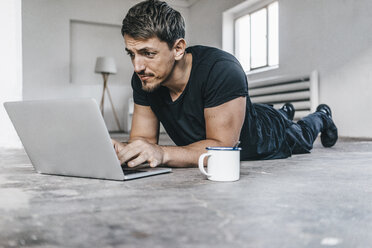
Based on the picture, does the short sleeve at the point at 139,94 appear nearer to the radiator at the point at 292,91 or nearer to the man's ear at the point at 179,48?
the man's ear at the point at 179,48

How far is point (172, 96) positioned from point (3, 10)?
2.03 m

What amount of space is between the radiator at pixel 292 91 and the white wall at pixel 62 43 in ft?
8.64

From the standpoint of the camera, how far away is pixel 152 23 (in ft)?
4.03

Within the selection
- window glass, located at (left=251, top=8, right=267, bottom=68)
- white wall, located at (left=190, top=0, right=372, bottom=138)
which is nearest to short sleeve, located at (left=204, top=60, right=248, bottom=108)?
white wall, located at (left=190, top=0, right=372, bottom=138)

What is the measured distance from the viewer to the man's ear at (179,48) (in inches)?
52.2

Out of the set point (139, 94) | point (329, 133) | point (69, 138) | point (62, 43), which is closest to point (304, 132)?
point (329, 133)

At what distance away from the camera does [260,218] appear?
0.72m

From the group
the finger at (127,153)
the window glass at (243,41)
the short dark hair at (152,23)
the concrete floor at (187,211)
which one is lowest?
the concrete floor at (187,211)

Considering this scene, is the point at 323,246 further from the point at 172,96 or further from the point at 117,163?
the point at 172,96

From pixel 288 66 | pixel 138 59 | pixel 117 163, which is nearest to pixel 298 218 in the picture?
pixel 117 163

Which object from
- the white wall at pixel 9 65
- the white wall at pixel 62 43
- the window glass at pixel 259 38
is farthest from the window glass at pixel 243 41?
the white wall at pixel 9 65

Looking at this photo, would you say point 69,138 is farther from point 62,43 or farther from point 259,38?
point 62,43

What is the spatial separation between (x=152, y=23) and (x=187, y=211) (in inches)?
28.3

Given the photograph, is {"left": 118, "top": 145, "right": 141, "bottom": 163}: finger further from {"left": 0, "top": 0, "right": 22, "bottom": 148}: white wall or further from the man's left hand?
{"left": 0, "top": 0, "right": 22, "bottom": 148}: white wall
